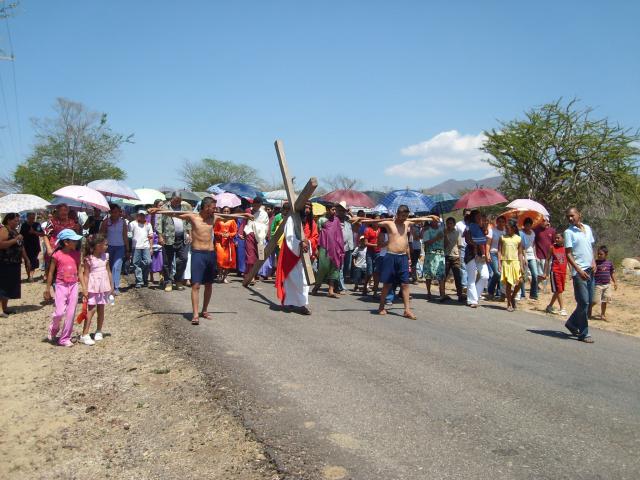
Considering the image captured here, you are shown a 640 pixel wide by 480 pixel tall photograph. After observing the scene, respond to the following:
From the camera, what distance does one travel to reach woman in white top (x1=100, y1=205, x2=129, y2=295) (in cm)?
1123

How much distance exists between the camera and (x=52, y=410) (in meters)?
5.62

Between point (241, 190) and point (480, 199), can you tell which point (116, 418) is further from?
point (241, 190)

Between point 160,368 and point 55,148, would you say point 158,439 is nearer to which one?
point 160,368

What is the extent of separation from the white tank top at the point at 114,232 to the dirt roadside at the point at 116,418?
3.46 m

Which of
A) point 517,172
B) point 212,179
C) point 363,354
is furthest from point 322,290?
point 212,179

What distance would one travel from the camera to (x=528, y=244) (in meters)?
13.1

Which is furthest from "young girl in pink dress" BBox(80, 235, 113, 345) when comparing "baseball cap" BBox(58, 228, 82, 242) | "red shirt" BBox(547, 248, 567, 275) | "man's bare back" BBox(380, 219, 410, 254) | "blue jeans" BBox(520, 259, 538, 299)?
"blue jeans" BBox(520, 259, 538, 299)

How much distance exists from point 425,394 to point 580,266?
4054 millimetres

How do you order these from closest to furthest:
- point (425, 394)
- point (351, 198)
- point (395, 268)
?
point (425, 394) < point (395, 268) < point (351, 198)

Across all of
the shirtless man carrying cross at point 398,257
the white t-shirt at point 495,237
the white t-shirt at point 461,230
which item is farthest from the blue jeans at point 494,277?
the shirtless man carrying cross at point 398,257

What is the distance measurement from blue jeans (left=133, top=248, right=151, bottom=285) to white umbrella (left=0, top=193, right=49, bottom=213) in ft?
7.14

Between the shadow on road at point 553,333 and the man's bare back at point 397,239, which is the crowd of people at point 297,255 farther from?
the shadow on road at point 553,333

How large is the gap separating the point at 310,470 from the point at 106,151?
134 feet

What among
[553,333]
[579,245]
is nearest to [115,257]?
[553,333]
